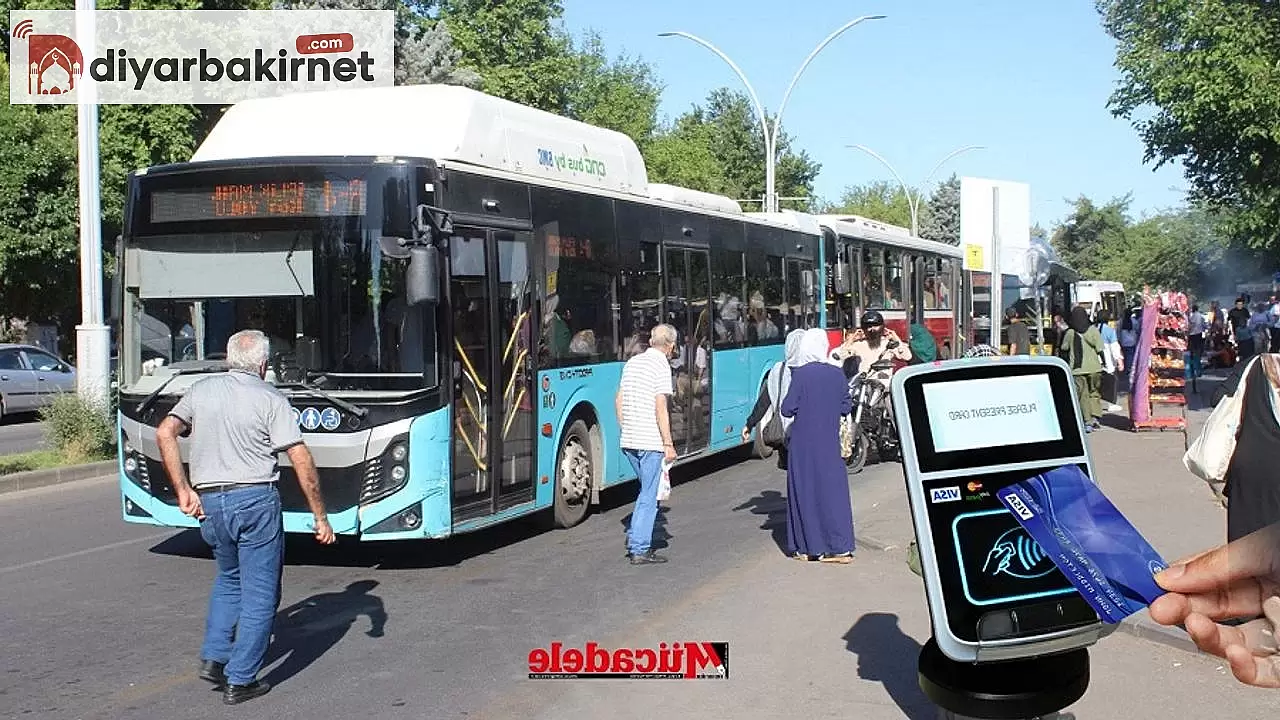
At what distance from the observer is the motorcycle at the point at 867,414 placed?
1686 cm

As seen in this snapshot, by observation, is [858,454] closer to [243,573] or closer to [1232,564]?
[243,573]

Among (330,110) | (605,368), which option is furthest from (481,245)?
(605,368)

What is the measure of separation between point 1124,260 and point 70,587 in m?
102

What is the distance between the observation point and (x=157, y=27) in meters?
34.3

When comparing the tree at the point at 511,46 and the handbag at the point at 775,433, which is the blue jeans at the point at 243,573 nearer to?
the handbag at the point at 775,433

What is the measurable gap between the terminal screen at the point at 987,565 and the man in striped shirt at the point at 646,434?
23.1ft

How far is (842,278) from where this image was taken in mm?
22328

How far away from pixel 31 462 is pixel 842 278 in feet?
40.5

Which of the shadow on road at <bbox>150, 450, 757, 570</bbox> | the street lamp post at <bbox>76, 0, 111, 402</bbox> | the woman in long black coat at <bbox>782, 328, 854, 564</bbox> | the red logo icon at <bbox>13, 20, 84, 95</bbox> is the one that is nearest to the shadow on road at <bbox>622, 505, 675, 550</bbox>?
the shadow on road at <bbox>150, 450, 757, 570</bbox>

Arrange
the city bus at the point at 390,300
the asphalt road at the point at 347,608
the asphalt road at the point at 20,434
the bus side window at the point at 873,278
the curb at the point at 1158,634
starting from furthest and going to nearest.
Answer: the bus side window at the point at 873,278 < the asphalt road at the point at 20,434 < the city bus at the point at 390,300 < the curb at the point at 1158,634 < the asphalt road at the point at 347,608

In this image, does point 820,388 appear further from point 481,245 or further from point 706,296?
point 706,296

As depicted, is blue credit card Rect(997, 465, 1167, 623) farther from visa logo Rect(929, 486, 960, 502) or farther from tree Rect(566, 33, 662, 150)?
tree Rect(566, 33, 662, 150)

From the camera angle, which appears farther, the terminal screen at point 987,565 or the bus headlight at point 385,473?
the bus headlight at point 385,473

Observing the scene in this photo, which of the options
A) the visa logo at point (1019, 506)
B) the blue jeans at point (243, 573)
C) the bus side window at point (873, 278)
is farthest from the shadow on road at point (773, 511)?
the bus side window at point (873, 278)
